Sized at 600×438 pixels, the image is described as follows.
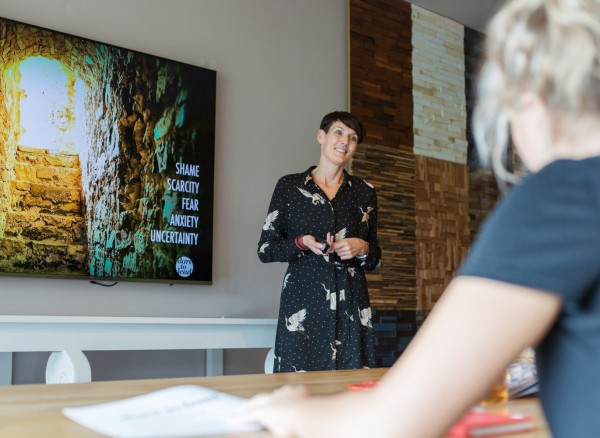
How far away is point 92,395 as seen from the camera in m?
1.02

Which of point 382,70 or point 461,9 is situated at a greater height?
point 461,9

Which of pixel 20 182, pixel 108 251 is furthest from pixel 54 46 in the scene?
pixel 108 251

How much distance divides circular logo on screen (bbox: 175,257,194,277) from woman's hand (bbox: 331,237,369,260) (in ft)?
3.04

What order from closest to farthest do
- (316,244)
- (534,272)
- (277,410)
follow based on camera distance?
1. (534,272)
2. (277,410)
3. (316,244)

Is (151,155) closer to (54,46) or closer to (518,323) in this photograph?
(54,46)

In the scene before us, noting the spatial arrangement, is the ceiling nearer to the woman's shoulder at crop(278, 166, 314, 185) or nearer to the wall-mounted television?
the wall-mounted television

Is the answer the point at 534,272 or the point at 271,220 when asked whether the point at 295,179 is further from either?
the point at 534,272

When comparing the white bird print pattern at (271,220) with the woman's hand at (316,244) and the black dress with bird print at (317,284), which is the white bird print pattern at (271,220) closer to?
the black dress with bird print at (317,284)

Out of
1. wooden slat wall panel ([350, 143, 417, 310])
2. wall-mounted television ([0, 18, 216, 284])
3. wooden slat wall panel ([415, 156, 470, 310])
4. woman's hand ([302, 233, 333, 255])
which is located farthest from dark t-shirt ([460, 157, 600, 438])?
wooden slat wall panel ([415, 156, 470, 310])

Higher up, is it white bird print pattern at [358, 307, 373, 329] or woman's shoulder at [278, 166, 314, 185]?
woman's shoulder at [278, 166, 314, 185]

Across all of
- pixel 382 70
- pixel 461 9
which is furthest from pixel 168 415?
pixel 461 9

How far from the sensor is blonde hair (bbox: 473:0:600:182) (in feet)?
1.65

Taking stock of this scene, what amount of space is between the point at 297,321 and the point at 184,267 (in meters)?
0.80

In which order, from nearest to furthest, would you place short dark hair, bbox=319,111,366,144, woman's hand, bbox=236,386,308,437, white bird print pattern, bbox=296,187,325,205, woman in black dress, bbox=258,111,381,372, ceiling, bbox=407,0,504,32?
1. woman's hand, bbox=236,386,308,437
2. woman in black dress, bbox=258,111,381,372
3. white bird print pattern, bbox=296,187,325,205
4. short dark hair, bbox=319,111,366,144
5. ceiling, bbox=407,0,504,32
